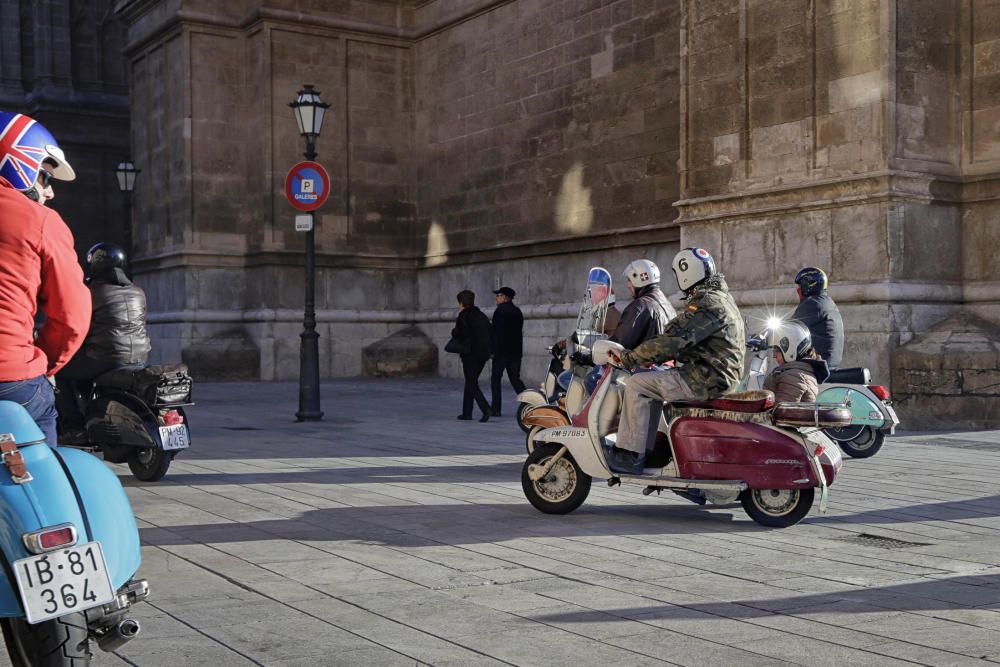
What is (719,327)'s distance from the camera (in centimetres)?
729

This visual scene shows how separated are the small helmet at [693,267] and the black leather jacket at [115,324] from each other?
415 centimetres

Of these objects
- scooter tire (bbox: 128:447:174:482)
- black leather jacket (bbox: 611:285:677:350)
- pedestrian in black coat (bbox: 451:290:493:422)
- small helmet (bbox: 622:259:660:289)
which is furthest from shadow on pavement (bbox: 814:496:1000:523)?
pedestrian in black coat (bbox: 451:290:493:422)

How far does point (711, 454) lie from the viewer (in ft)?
23.6

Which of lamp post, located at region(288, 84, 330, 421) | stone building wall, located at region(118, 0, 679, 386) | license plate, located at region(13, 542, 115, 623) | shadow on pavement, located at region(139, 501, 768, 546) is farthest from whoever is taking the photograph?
stone building wall, located at region(118, 0, 679, 386)

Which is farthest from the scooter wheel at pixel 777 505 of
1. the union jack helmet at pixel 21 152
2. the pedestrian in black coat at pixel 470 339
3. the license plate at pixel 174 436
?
the pedestrian in black coat at pixel 470 339

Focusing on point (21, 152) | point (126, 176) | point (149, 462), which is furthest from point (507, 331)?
point (126, 176)

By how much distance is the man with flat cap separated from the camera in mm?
15195

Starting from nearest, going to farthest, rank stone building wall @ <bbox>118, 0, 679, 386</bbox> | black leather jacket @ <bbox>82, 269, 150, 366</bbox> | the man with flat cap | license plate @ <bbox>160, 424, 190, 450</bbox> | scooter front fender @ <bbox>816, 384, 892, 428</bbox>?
license plate @ <bbox>160, 424, 190, 450</bbox> < black leather jacket @ <bbox>82, 269, 150, 366</bbox> < scooter front fender @ <bbox>816, 384, 892, 428</bbox> < the man with flat cap < stone building wall @ <bbox>118, 0, 679, 386</bbox>

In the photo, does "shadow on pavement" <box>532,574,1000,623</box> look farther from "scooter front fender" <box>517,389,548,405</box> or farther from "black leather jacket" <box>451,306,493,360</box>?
"black leather jacket" <box>451,306,493,360</box>

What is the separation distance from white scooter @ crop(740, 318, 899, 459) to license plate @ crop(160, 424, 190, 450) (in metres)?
4.49

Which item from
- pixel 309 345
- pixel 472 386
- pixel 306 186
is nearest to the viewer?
pixel 306 186

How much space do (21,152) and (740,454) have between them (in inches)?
175

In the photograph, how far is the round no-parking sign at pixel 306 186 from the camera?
14320 millimetres

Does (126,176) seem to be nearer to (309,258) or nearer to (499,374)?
(309,258)
